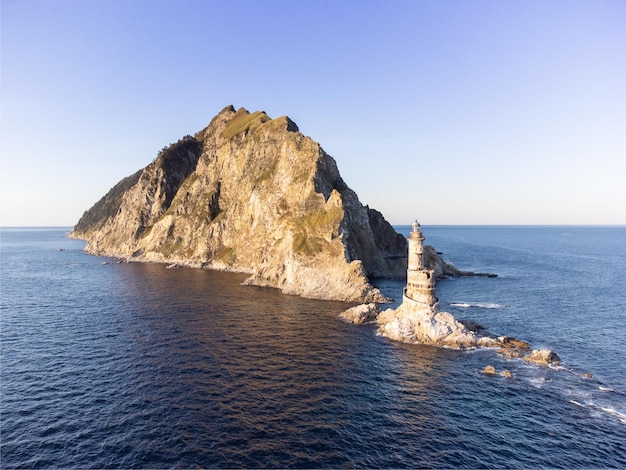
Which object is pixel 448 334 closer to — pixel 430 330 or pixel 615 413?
pixel 430 330

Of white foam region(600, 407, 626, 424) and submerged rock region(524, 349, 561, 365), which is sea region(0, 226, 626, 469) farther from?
submerged rock region(524, 349, 561, 365)

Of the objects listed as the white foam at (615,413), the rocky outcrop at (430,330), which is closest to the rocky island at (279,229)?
the rocky outcrop at (430,330)

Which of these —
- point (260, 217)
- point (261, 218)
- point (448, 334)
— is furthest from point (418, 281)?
point (260, 217)

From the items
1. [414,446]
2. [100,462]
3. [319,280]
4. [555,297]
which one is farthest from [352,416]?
[555,297]

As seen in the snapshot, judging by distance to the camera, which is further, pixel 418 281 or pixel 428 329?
pixel 418 281

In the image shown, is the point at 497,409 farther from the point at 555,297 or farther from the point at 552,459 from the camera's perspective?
the point at 555,297
